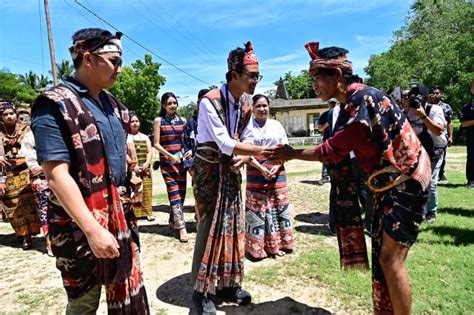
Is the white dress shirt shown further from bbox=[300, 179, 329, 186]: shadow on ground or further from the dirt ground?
bbox=[300, 179, 329, 186]: shadow on ground

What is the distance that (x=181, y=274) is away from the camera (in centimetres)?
408

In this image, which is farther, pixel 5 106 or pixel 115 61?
pixel 5 106

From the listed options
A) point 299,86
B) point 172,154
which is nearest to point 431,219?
point 172,154

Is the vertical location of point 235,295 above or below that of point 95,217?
below

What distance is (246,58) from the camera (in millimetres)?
3006

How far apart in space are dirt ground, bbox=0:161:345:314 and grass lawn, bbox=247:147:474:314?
0.43 ft

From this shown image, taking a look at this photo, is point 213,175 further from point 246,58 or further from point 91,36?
point 91,36

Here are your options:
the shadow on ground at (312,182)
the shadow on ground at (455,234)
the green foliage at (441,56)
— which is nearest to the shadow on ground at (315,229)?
the shadow on ground at (455,234)

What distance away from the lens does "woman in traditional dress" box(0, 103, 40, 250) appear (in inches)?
203

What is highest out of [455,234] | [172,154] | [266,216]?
[172,154]

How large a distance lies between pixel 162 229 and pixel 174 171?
3.69 ft

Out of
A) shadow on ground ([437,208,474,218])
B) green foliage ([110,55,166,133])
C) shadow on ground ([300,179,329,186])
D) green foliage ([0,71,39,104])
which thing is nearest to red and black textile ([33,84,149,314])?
shadow on ground ([437,208,474,218])

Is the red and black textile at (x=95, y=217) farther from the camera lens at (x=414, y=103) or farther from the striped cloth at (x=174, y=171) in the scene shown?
the camera lens at (x=414, y=103)

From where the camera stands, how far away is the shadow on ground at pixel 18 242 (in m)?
5.37
